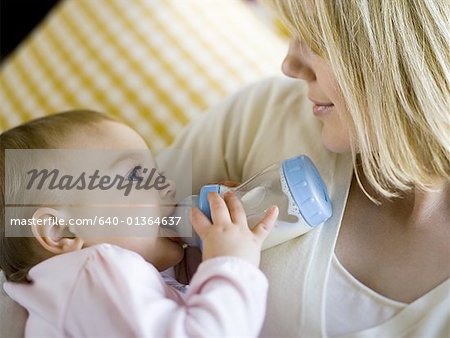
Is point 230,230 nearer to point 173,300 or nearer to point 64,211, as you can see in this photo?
point 173,300

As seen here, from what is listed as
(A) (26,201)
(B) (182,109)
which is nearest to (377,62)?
(A) (26,201)

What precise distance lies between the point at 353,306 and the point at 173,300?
0.83 feet

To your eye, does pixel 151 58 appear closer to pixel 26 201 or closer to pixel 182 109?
pixel 182 109

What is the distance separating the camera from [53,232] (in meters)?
0.99

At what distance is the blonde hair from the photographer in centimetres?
90

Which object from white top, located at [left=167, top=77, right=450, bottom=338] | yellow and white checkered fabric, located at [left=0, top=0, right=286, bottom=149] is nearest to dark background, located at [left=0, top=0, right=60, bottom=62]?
yellow and white checkered fabric, located at [left=0, top=0, right=286, bottom=149]

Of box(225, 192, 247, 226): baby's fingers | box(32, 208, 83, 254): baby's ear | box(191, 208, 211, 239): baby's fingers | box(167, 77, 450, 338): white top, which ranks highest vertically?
box(32, 208, 83, 254): baby's ear

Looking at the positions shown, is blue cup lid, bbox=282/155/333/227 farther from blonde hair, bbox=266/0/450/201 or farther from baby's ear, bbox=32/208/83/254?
baby's ear, bbox=32/208/83/254

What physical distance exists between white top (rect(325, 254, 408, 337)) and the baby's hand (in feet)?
0.42

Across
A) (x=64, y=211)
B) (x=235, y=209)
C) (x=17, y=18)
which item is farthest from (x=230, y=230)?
(x=17, y=18)

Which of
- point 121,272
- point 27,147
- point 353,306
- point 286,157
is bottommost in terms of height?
point 353,306

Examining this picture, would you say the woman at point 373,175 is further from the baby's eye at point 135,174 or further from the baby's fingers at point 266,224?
the baby's eye at point 135,174

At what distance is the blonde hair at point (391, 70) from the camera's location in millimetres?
898

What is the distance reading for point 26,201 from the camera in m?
0.99
